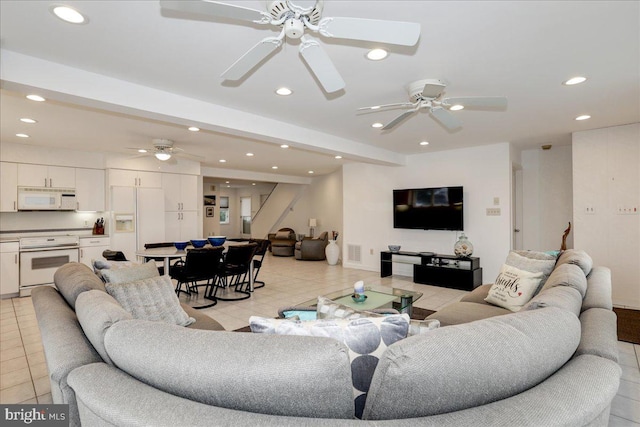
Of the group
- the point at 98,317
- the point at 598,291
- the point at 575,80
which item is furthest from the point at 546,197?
the point at 98,317

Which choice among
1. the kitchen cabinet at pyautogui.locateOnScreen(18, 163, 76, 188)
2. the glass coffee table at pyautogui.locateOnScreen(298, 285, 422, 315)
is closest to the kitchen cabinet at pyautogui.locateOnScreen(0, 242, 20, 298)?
the kitchen cabinet at pyautogui.locateOnScreen(18, 163, 76, 188)

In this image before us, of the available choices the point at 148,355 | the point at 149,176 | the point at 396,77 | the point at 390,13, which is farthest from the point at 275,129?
the point at 149,176

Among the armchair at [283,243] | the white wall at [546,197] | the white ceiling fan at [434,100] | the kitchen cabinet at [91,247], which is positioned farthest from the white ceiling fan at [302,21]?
the armchair at [283,243]

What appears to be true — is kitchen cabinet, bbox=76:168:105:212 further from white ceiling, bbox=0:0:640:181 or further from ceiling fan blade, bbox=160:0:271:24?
ceiling fan blade, bbox=160:0:271:24

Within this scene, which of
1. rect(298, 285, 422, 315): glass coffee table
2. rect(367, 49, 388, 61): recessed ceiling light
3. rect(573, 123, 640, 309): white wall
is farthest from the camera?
rect(573, 123, 640, 309): white wall

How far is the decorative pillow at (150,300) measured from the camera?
2.11 meters

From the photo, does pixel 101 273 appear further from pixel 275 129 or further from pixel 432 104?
pixel 432 104

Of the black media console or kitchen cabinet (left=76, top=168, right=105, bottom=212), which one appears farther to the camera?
kitchen cabinet (left=76, top=168, right=105, bottom=212)

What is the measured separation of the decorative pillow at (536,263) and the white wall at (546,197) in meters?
3.45

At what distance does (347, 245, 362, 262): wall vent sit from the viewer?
7.48 metres

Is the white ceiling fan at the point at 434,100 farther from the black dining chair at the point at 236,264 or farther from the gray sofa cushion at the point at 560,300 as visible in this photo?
the black dining chair at the point at 236,264

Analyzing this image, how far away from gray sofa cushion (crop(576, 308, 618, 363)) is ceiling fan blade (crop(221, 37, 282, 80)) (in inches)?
77.6

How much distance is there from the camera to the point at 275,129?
3.99m

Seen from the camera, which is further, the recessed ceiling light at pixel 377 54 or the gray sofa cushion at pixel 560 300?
the recessed ceiling light at pixel 377 54
